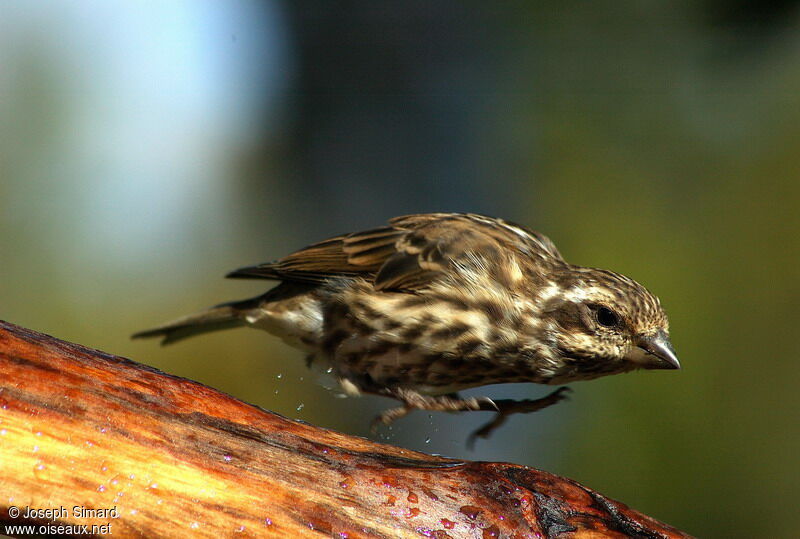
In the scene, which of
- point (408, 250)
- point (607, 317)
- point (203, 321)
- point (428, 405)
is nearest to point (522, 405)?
point (428, 405)

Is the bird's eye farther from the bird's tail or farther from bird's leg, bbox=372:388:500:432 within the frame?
the bird's tail

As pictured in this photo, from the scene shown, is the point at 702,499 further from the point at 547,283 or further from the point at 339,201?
the point at 339,201

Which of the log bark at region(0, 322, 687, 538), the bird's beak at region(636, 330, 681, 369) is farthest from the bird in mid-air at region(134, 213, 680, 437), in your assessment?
the log bark at region(0, 322, 687, 538)

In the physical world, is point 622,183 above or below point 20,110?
above

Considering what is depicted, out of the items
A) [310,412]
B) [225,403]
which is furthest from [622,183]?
[225,403]

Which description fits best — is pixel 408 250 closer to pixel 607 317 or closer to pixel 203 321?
pixel 607 317
